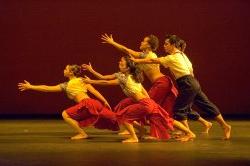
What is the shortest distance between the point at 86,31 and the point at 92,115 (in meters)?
3.12

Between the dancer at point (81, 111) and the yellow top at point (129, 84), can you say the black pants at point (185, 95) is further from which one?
the dancer at point (81, 111)

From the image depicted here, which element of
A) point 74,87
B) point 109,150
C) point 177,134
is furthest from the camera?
point 177,134

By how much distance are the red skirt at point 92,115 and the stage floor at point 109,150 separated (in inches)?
6.3

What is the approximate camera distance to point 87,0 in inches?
395

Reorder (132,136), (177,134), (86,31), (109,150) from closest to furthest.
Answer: (109,150)
(132,136)
(177,134)
(86,31)

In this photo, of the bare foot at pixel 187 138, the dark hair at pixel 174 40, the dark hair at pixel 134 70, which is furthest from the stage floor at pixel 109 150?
the dark hair at pixel 174 40

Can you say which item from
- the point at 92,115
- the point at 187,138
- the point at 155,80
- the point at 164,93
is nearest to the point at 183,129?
the point at 187,138

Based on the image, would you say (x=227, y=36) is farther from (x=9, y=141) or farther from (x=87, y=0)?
(x=9, y=141)

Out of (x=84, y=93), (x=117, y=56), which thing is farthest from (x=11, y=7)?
(x=84, y=93)

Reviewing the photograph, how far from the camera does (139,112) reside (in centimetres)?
676

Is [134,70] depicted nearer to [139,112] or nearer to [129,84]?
[129,84]

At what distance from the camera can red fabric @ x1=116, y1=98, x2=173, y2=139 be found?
22.1 feet

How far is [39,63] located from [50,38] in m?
0.41

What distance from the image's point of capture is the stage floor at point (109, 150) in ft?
16.8
